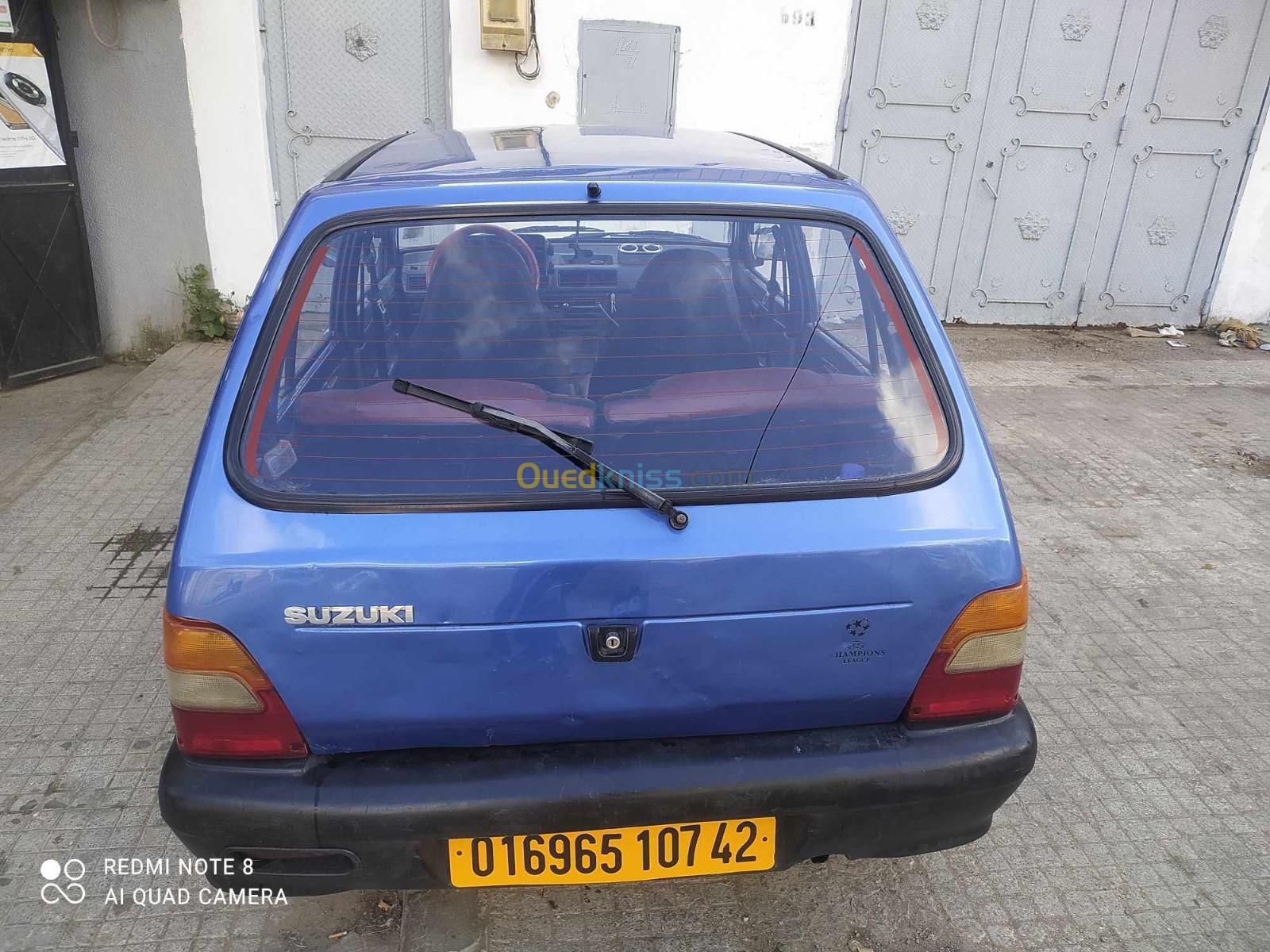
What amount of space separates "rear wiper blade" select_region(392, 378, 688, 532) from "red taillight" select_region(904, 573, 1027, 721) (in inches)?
25.1

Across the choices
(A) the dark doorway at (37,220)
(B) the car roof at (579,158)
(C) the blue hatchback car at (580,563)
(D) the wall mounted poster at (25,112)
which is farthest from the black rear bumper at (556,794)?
(D) the wall mounted poster at (25,112)

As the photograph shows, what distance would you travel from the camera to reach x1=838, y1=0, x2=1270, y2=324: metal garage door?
7.27 meters

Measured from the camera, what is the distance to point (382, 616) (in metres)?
1.71

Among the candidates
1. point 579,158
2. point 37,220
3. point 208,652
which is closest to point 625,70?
point 37,220

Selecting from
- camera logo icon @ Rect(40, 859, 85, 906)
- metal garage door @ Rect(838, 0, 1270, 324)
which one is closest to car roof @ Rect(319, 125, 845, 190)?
camera logo icon @ Rect(40, 859, 85, 906)

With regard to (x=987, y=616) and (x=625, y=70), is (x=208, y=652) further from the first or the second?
(x=625, y=70)

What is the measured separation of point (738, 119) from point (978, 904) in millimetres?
6069

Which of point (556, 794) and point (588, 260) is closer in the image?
point (556, 794)

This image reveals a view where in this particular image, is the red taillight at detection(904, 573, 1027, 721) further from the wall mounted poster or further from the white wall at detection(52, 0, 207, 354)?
the white wall at detection(52, 0, 207, 354)

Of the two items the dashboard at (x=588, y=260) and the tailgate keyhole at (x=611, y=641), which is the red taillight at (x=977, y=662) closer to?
the tailgate keyhole at (x=611, y=641)

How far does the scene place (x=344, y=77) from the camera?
21.6 feet

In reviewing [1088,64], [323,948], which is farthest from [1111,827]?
[1088,64]

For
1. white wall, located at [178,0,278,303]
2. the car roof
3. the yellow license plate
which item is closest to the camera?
the yellow license plate

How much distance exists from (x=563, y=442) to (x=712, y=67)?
19.6ft
